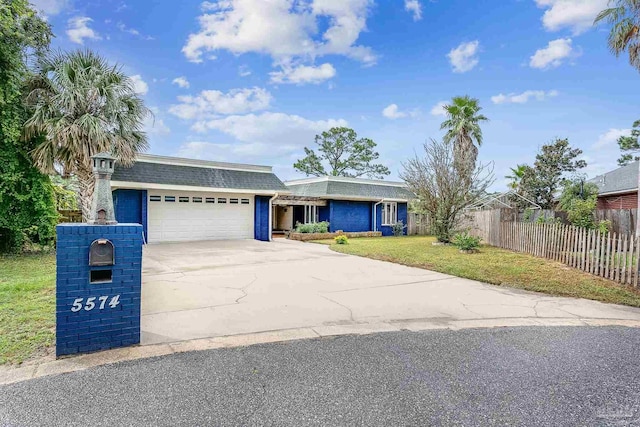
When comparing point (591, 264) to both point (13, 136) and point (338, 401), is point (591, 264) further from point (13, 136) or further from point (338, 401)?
point (13, 136)

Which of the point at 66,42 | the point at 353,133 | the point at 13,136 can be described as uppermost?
the point at 353,133

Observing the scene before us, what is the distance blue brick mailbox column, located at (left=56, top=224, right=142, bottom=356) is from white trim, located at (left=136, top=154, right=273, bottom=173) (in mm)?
12444

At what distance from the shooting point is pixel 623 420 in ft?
7.91

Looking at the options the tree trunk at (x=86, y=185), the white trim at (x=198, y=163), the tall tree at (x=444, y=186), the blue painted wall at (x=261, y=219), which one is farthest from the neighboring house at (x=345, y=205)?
the tree trunk at (x=86, y=185)

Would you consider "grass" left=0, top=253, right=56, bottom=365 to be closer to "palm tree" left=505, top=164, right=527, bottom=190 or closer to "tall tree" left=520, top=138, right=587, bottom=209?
"tall tree" left=520, top=138, right=587, bottom=209

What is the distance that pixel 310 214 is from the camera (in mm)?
20531

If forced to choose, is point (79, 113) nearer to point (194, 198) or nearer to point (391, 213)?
point (194, 198)

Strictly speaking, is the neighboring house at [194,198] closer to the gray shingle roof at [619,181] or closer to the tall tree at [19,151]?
the tall tree at [19,151]

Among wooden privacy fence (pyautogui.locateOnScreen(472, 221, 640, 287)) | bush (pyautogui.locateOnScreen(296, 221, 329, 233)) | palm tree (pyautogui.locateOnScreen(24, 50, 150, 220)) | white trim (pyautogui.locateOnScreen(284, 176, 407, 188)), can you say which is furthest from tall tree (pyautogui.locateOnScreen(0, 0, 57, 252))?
wooden privacy fence (pyautogui.locateOnScreen(472, 221, 640, 287))

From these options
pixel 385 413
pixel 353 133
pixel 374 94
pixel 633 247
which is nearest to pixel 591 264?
pixel 633 247

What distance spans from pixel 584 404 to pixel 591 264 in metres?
7.28

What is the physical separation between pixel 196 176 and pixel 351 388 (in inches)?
568

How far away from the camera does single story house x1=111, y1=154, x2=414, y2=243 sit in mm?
14281

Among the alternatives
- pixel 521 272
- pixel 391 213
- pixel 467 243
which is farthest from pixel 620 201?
pixel 521 272
